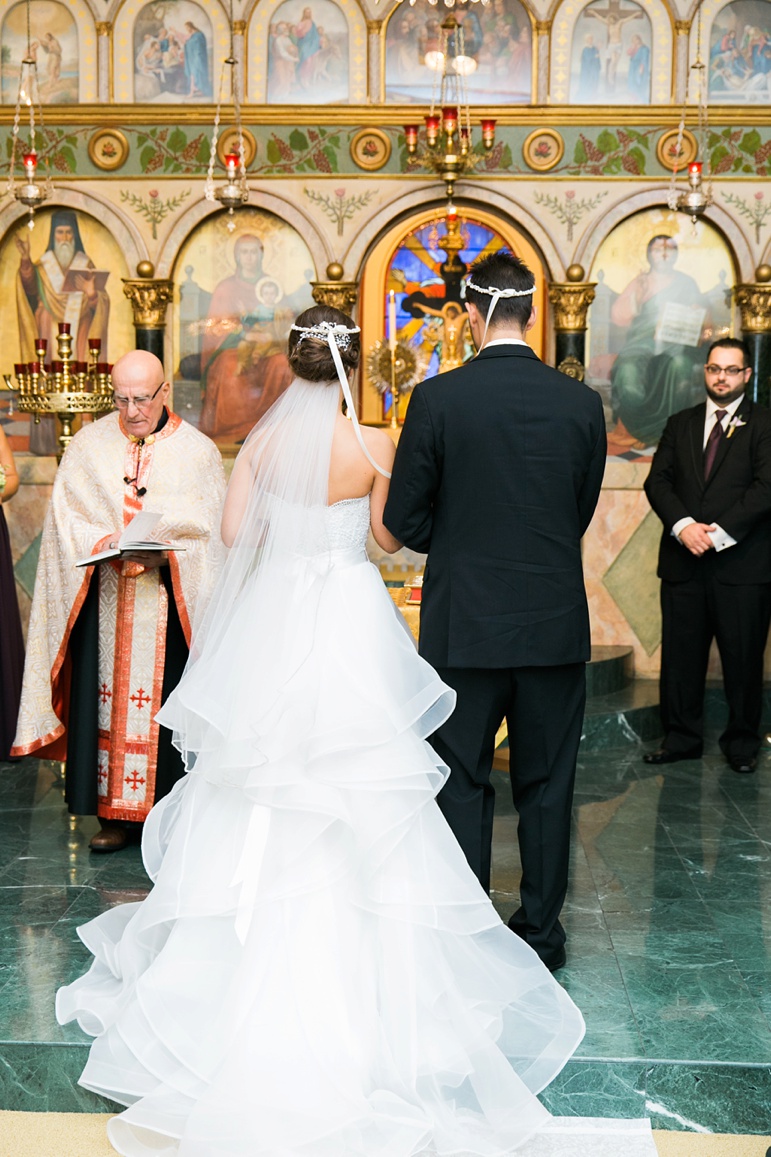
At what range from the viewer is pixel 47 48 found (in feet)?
29.5

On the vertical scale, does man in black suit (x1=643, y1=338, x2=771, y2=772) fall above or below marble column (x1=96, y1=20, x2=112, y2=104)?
below

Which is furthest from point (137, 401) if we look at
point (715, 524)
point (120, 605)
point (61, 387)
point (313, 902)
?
point (715, 524)

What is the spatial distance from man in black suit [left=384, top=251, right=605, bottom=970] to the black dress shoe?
324 cm

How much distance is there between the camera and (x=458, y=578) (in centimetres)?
384

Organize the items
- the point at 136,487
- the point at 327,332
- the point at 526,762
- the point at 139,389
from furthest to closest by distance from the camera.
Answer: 1. the point at 136,487
2. the point at 139,389
3. the point at 526,762
4. the point at 327,332

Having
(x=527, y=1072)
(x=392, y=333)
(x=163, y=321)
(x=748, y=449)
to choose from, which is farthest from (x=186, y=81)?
(x=527, y=1072)

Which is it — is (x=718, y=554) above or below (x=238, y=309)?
below

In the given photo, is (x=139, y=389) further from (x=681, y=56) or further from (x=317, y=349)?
(x=681, y=56)

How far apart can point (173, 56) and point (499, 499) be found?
255 inches

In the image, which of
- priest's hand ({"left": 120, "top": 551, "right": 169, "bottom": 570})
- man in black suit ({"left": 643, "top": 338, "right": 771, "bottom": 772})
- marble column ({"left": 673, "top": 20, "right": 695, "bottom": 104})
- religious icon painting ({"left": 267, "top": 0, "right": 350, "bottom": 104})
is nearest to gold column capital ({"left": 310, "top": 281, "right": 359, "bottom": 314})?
religious icon painting ({"left": 267, "top": 0, "right": 350, "bottom": 104})

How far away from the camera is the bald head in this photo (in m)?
5.16

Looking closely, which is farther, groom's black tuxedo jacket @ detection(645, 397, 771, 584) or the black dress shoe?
the black dress shoe

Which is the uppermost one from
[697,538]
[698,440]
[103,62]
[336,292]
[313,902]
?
[103,62]

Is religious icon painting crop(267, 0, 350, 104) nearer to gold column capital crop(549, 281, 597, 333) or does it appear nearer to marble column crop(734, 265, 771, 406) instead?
gold column capital crop(549, 281, 597, 333)
